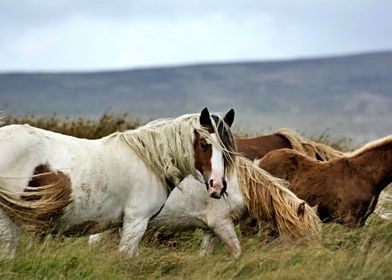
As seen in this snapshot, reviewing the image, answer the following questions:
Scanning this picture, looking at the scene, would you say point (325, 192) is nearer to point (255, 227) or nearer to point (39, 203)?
point (255, 227)

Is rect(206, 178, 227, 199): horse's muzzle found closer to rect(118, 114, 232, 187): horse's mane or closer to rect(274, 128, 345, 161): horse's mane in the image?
rect(118, 114, 232, 187): horse's mane

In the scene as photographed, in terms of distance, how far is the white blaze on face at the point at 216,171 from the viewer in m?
7.70

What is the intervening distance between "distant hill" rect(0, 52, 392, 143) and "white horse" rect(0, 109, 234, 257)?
72927 mm

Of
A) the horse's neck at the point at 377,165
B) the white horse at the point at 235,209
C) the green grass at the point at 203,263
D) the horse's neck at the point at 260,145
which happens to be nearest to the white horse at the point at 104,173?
the green grass at the point at 203,263

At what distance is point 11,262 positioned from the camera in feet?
23.7

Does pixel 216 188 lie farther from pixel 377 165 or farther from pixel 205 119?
pixel 377 165

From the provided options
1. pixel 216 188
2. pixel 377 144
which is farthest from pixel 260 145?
pixel 216 188

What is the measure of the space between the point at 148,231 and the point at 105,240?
2.15 feet

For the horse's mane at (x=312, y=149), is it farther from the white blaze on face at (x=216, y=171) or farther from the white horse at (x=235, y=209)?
the white blaze on face at (x=216, y=171)

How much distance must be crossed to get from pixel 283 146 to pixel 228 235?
247 cm

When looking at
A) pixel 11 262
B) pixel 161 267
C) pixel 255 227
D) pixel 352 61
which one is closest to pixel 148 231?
pixel 255 227

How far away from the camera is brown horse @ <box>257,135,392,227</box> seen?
9.52m

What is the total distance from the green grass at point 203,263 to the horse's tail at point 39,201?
0.22m

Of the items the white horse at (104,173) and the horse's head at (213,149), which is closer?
the white horse at (104,173)
